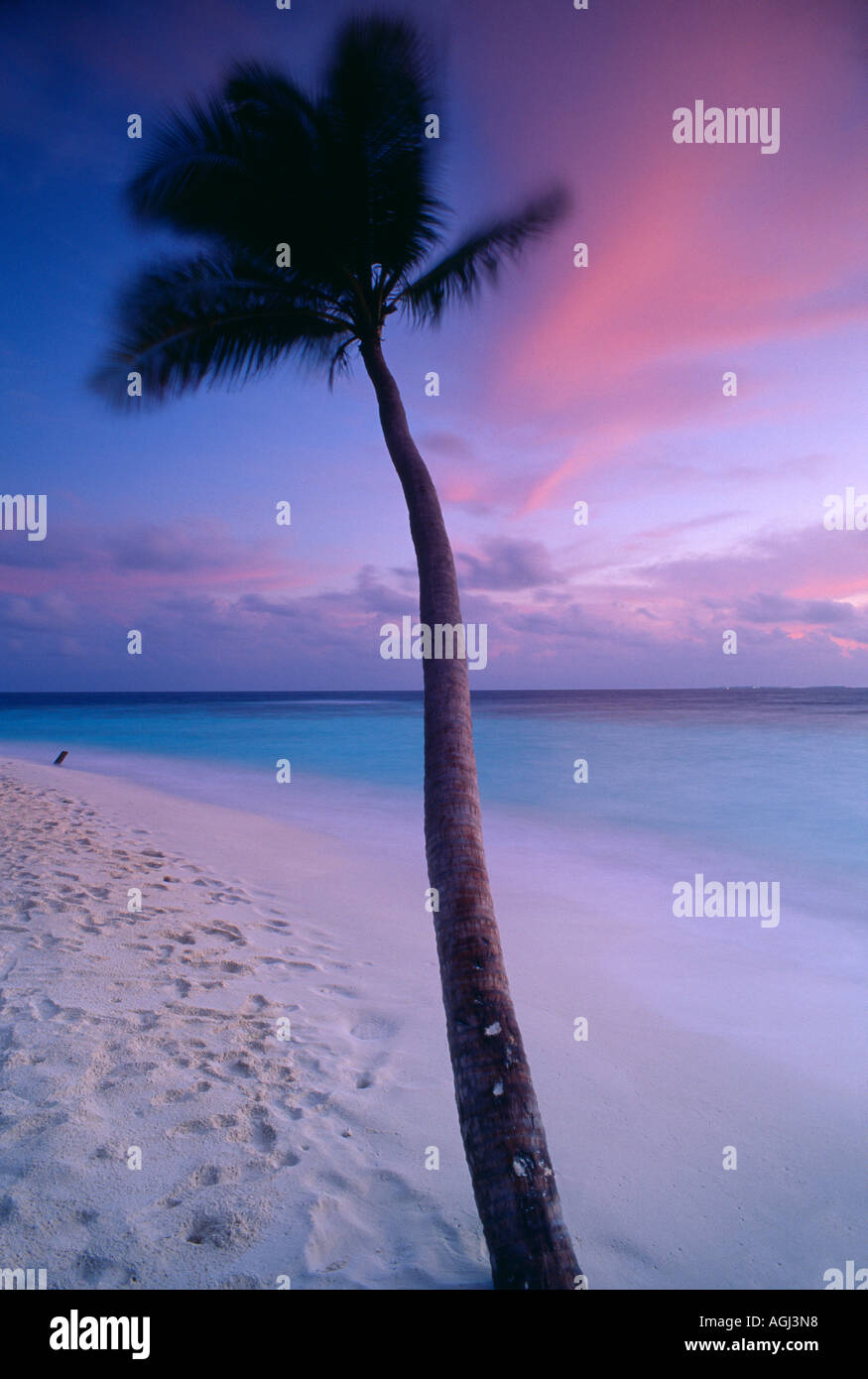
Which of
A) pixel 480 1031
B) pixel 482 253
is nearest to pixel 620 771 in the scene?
pixel 482 253

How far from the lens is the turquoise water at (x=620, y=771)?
47.6 feet

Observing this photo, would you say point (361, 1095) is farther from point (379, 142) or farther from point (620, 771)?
point (620, 771)

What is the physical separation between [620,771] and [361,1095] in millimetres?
22207

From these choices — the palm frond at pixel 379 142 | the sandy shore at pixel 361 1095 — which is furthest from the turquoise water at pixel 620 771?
the palm frond at pixel 379 142

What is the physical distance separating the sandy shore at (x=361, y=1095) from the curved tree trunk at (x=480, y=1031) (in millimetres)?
577

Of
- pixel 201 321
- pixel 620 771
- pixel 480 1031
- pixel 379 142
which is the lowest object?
pixel 620 771

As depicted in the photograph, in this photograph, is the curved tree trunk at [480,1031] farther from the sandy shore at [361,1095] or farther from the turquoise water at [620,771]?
the turquoise water at [620,771]

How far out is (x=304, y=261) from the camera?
530cm

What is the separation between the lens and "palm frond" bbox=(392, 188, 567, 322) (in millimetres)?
5816

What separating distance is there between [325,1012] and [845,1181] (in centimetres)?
350

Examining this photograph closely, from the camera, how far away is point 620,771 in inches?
987
